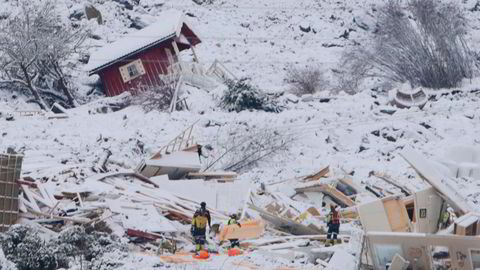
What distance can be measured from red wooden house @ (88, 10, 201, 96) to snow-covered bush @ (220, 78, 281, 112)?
343 cm

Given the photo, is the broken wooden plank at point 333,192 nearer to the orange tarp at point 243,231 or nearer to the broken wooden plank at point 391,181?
the broken wooden plank at point 391,181

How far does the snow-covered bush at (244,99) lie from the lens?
1041 inches

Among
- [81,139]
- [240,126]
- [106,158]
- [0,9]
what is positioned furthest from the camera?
[0,9]

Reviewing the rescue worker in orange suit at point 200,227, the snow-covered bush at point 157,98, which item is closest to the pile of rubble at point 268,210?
the rescue worker in orange suit at point 200,227

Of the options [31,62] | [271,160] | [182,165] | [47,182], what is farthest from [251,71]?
[47,182]

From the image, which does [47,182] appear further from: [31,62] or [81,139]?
[31,62]

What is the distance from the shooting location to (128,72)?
30.1 meters

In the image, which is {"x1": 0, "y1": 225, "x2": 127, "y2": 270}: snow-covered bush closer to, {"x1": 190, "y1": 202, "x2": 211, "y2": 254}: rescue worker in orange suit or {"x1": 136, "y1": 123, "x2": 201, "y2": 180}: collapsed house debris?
{"x1": 190, "y1": 202, "x2": 211, "y2": 254}: rescue worker in orange suit

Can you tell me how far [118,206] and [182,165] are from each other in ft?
13.0

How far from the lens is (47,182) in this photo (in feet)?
56.4

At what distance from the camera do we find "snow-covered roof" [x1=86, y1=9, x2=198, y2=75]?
29.7 m

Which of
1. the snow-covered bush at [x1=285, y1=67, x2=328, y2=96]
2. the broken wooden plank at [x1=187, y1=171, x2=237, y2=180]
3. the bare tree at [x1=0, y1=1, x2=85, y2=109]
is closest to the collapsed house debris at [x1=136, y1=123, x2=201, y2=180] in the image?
the broken wooden plank at [x1=187, y1=171, x2=237, y2=180]

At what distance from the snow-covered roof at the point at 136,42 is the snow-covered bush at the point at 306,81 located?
13.6ft

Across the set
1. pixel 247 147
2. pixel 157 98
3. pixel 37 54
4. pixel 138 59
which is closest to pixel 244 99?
pixel 157 98
